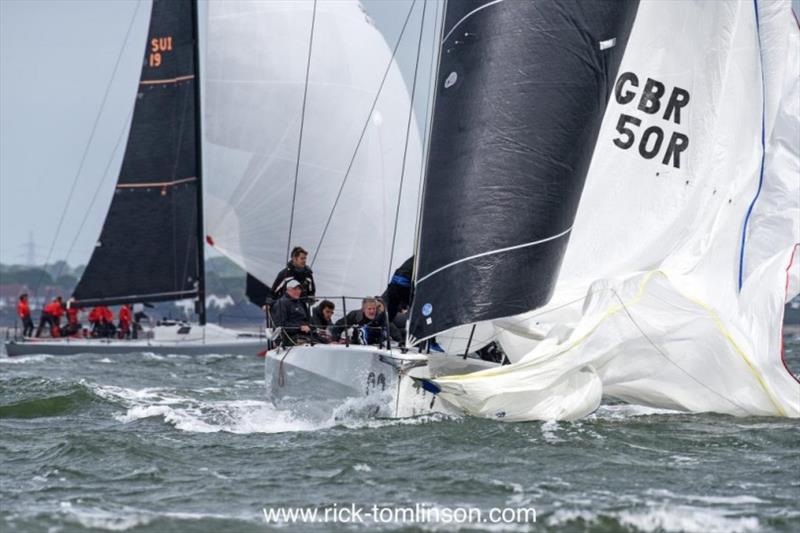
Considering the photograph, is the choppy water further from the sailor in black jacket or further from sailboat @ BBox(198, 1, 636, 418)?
the sailor in black jacket

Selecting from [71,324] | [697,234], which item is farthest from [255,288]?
[697,234]

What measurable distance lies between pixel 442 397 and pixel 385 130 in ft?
50.7

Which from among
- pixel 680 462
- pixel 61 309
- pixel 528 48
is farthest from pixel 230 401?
pixel 61 309

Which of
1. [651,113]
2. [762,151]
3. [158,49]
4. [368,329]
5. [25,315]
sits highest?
[158,49]

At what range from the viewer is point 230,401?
1547cm

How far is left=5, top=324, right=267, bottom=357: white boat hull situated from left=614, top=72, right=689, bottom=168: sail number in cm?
1673

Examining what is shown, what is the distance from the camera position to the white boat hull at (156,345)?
2825 centimetres

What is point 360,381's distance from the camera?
10.9 metres

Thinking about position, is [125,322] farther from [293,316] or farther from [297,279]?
[293,316]

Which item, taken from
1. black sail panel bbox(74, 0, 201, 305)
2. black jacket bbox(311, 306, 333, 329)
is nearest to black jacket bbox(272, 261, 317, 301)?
black jacket bbox(311, 306, 333, 329)

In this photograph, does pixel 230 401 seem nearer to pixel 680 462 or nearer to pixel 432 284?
pixel 432 284

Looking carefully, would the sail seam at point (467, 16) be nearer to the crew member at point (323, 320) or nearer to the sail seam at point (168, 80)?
the crew member at point (323, 320)

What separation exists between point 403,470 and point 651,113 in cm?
450

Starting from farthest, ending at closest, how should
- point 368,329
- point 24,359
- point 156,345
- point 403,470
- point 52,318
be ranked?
point 52,318, point 156,345, point 24,359, point 368,329, point 403,470
